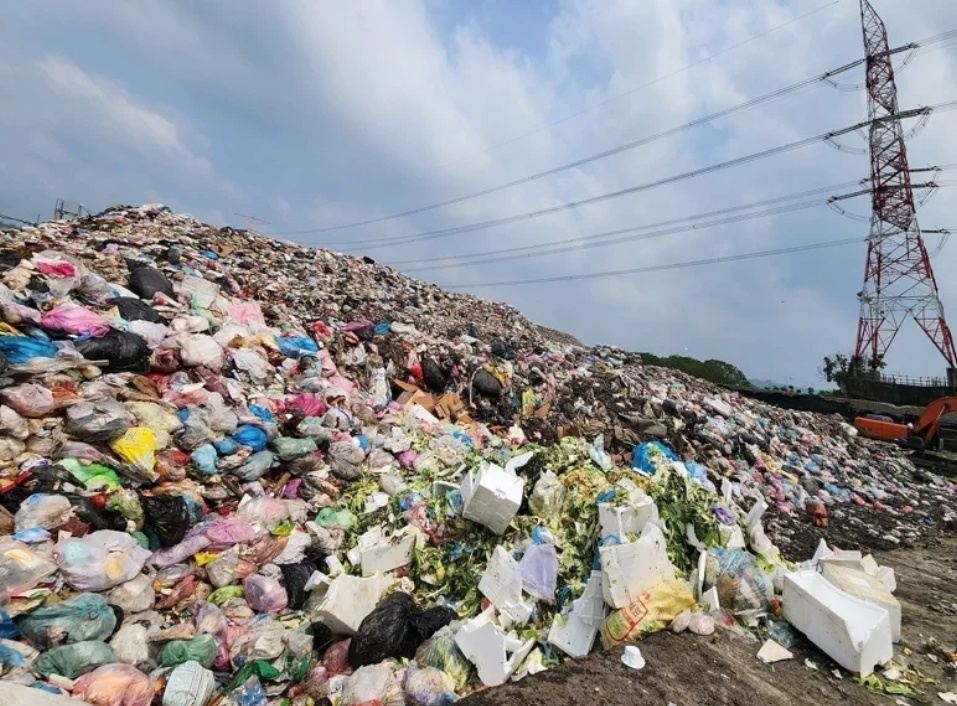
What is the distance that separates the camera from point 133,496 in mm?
3385

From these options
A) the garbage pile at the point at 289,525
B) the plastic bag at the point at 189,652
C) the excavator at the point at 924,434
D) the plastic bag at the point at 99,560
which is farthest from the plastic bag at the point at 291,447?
the excavator at the point at 924,434

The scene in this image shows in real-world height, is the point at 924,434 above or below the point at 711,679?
above

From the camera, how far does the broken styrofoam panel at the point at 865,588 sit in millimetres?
3188

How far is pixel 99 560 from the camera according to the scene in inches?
115

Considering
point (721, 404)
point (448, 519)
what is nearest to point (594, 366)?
point (721, 404)

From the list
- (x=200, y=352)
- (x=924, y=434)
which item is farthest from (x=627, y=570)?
(x=924, y=434)

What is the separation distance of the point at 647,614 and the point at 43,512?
3.73 m

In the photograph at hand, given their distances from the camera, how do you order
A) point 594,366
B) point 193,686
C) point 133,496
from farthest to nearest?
point 594,366, point 133,496, point 193,686

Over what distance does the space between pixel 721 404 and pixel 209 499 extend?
921 centimetres

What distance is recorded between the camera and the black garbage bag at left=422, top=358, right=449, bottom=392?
7.05 metres

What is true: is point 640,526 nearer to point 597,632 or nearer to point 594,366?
point 597,632

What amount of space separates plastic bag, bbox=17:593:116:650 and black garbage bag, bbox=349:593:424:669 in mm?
1365

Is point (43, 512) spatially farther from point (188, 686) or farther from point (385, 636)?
point (385, 636)

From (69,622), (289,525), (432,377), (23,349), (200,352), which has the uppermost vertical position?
(432,377)
